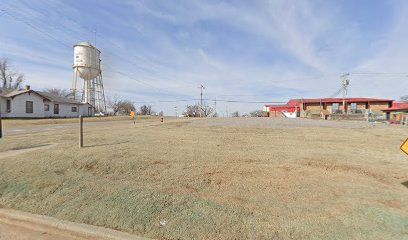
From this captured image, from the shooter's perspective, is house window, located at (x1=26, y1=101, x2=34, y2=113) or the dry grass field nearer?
the dry grass field

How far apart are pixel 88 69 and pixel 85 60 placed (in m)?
1.75

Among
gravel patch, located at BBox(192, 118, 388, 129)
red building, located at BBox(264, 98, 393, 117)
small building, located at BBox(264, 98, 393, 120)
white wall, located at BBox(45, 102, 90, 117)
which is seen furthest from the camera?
red building, located at BBox(264, 98, 393, 117)

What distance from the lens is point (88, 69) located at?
45375mm

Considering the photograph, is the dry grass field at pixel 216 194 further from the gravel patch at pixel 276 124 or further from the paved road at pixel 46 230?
the gravel patch at pixel 276 124

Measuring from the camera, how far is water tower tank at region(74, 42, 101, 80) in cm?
4456

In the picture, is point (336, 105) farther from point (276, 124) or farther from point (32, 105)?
point (32, 105)

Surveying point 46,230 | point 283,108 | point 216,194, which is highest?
point 283,108

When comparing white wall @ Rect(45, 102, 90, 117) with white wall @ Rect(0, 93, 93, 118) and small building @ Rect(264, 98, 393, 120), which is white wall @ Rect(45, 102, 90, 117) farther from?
small building @ Rect(264, 98, 393, 120)

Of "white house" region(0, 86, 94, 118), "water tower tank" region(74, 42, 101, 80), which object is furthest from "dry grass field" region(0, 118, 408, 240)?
"water tower tank" region(74, 42, 101, 80)

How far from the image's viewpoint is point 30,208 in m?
3.79

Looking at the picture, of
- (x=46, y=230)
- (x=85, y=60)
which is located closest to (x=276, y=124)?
(x=46, y=230)

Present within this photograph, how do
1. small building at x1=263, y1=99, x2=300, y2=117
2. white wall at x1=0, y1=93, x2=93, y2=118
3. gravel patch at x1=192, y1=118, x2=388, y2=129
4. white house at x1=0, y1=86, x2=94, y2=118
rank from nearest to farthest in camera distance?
gravel patch at x1=192, y1=118, x2=388, y2=129
white house at x1=0, y1=86, x2=94, y2=118
white wall at x1=0, y1=93, x2=93, y2=118
small building at x1=263, y1=99, x2=300, y2=117

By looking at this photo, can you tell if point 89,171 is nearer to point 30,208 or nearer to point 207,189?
point 30,208

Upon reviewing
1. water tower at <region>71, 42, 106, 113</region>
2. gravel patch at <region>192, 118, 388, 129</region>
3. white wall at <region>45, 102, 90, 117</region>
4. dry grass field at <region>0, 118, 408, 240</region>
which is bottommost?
dry grass field at <region>0, 118, 408, 240</region>
